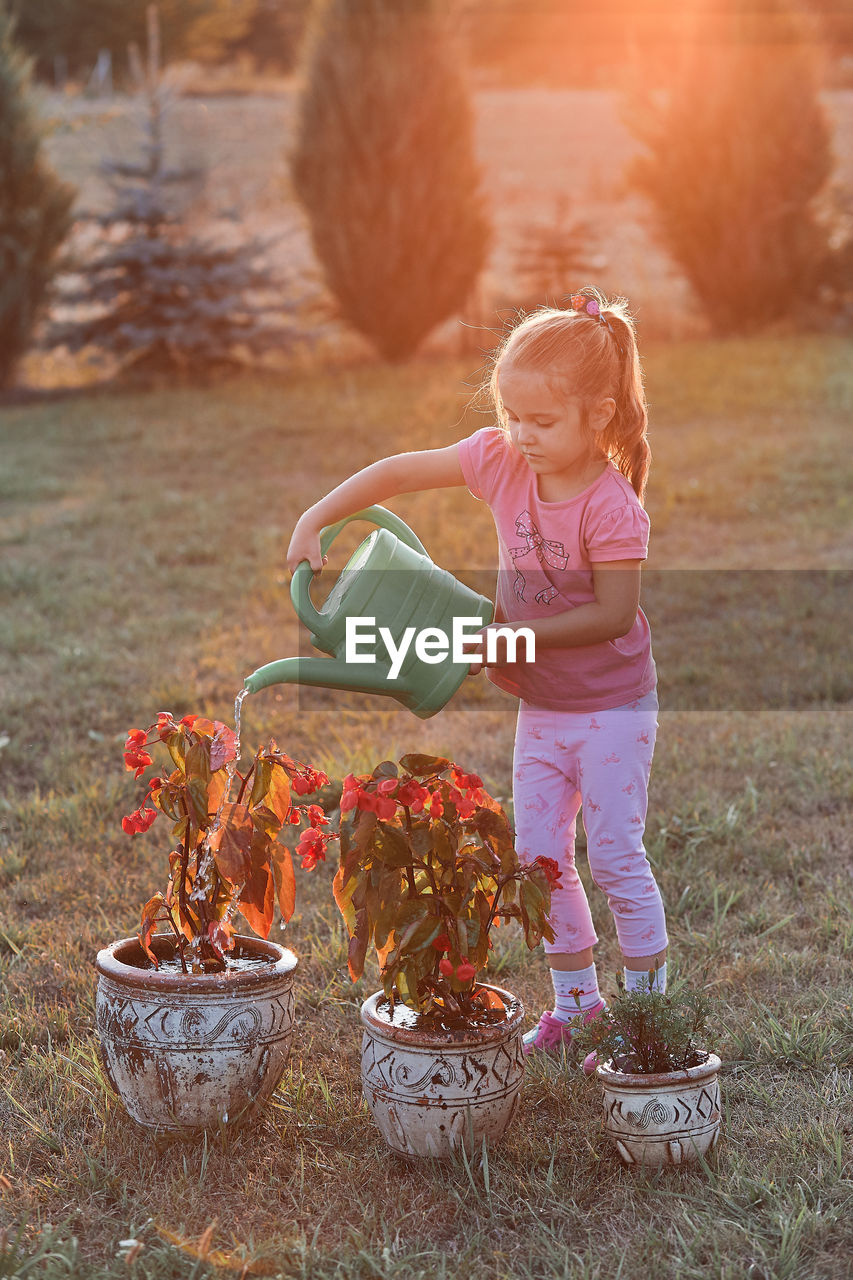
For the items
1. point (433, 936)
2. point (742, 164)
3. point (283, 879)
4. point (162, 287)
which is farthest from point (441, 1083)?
point (742, 164)

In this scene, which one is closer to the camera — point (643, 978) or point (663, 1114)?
point (663, 1114)

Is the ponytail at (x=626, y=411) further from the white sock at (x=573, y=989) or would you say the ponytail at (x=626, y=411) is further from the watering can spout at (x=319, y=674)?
the white sock at (x=573, y=989)

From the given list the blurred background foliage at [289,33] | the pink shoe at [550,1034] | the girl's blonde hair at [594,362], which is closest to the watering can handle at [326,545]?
the girl's blonde hair at [594,362]

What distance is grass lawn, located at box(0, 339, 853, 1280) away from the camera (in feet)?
6.57

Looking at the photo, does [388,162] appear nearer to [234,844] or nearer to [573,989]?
[573,989]

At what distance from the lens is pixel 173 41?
31703 mm

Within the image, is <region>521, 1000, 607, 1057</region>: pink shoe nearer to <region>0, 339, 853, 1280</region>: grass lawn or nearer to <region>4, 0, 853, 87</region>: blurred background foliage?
<region>0, 339, 853, 1280</region>: grass lawn

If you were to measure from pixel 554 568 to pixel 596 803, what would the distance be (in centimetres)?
42

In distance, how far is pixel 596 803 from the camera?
240 centimetres

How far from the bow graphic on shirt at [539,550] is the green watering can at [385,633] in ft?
0.71

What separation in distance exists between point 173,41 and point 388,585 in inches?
1305

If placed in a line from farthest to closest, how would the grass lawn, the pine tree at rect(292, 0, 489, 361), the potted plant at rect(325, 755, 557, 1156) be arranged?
the pine tree at rect(292, 0, 489, 361) < the potted plant at rect(325, 755, 557, 1156) < the grass lawn

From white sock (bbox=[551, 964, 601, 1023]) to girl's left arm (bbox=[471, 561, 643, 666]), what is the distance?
0.69 meters

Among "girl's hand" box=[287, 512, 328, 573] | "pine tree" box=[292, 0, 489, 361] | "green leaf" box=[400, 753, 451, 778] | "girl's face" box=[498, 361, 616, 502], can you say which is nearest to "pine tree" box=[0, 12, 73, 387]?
"pine tree" box=[292, 0, 489, 361]
